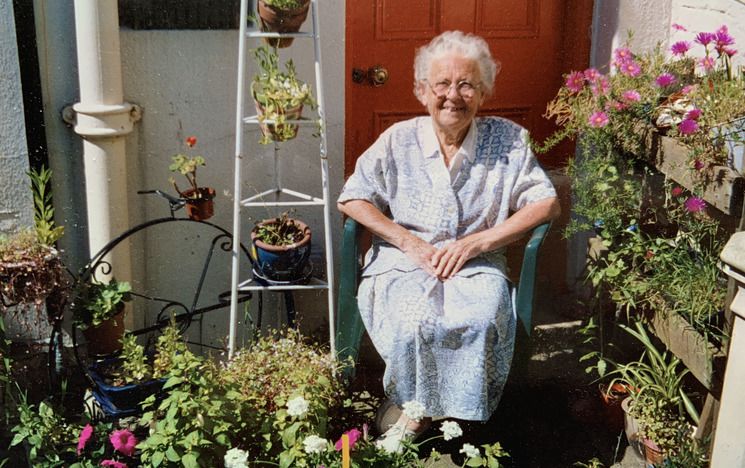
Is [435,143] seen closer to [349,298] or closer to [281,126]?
[281,126]

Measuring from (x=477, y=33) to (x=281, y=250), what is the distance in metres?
1.62

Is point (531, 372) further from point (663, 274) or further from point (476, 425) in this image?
point (663, 274)

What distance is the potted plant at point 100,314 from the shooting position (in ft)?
11.7

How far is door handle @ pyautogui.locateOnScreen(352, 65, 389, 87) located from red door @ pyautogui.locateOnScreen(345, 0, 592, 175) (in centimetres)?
2

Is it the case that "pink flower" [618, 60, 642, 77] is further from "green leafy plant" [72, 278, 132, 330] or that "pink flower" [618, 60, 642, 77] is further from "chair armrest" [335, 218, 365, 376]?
"green leafy plant" [72, 278, 132, 330]

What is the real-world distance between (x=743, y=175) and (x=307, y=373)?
171 centimetres

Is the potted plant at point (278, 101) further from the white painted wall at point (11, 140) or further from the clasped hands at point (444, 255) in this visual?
the white painted wall at point (11, 140)

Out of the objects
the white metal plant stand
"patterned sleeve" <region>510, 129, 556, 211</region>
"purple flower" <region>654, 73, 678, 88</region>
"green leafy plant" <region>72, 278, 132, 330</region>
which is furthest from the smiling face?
"green leafy plant" <region>72, 278, 132, 330</region>

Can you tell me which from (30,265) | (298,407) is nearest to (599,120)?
(298,407)

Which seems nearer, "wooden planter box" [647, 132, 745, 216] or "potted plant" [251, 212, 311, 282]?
"wooden planter box" [647, 132, 745, 216]

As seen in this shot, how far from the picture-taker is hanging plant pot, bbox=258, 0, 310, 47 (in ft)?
10.9

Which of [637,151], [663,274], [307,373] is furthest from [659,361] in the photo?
[307,373]

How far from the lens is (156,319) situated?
13.4ft

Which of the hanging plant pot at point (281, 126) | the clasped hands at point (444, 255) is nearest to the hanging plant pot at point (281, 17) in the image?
the hanging plant pot at point (281, 126)
